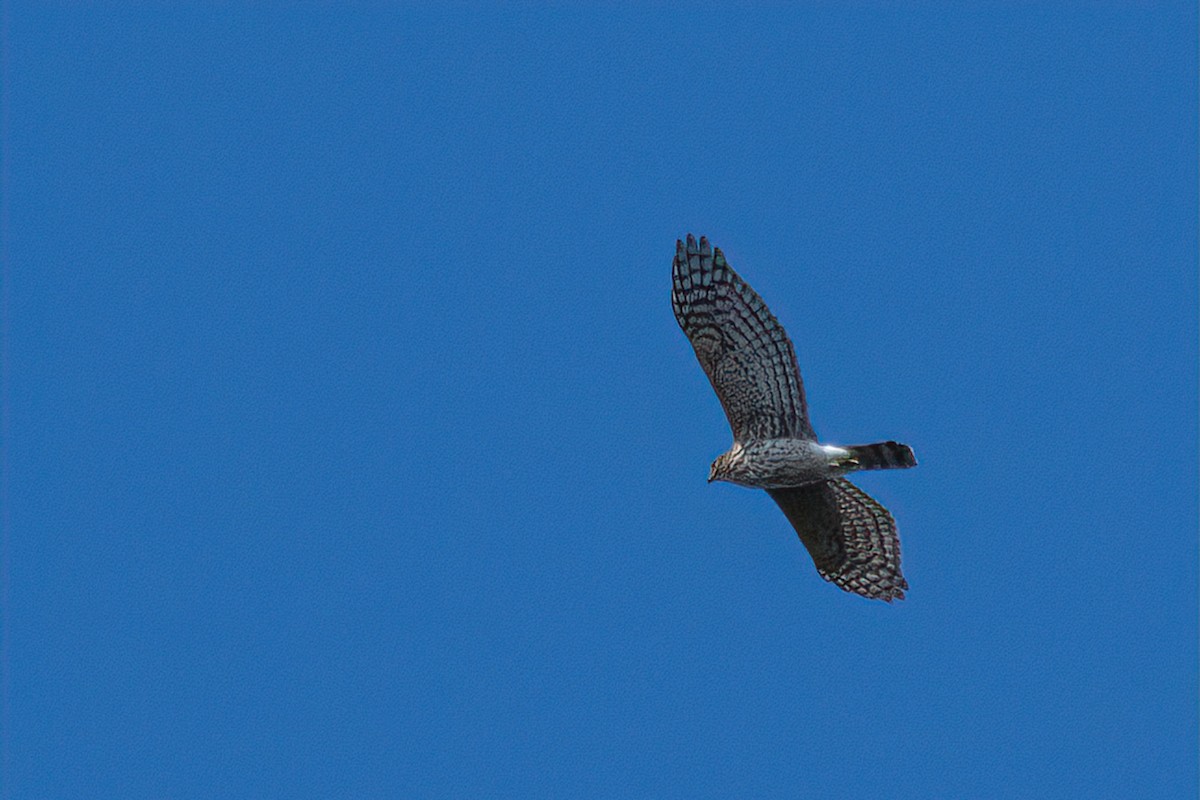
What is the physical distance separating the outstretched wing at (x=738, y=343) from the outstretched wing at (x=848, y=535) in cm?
173

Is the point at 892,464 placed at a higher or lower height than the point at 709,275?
lower

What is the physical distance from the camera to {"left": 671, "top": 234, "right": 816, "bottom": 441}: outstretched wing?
57.0ft

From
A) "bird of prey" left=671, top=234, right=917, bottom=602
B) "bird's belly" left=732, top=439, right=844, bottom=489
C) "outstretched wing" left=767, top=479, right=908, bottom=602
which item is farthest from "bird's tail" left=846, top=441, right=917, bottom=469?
"outstretched wing" left=767, top=479, right=908, bottom=602

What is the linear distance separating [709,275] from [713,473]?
2.25 metres

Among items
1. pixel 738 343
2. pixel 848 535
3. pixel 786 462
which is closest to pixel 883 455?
pixel 786 462

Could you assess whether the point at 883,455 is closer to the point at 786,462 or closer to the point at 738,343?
the point at 786,462

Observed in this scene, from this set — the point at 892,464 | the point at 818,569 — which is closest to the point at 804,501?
the point at 818,569

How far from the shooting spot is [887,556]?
19.7 meters

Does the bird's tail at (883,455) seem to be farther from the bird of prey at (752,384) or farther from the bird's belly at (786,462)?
the bird's belly at (786,462)

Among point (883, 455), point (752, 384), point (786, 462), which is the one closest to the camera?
point (883, 455)

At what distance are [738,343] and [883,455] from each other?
1.83 meters

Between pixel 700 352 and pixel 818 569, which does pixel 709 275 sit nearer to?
pixel 700 352

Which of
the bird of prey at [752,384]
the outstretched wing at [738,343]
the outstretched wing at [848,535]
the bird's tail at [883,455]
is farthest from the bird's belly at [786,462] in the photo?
the outstretched wing at [848,535]

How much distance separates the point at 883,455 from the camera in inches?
683
